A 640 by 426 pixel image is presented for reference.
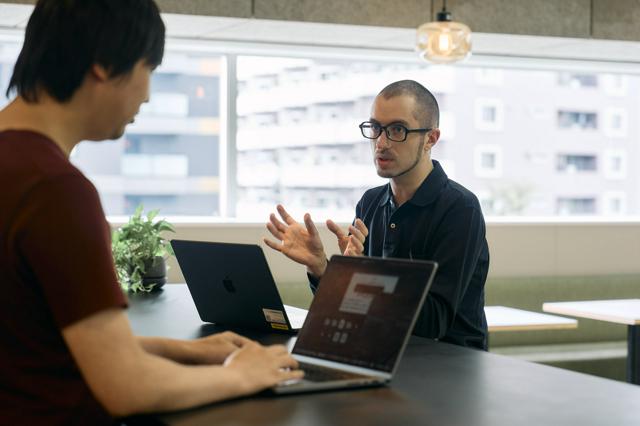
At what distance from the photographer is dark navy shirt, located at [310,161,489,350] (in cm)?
236

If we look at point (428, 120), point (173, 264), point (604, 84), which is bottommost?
point (173, 264)

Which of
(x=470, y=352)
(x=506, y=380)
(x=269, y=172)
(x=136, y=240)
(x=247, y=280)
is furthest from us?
(x=269, y=172)

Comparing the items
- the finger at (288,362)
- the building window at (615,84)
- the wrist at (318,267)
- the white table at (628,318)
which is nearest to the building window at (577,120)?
the building window at (615,84)

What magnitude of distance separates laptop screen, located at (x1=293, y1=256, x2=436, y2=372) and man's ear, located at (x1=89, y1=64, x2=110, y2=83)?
0.59 metres

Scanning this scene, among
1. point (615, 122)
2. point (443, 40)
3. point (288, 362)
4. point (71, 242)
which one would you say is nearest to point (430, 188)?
point (288, 362)

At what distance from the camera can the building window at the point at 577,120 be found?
20.2 feet

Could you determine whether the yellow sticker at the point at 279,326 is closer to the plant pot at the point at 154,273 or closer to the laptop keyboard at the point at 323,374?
the laptop keyboard at the point at 323,374

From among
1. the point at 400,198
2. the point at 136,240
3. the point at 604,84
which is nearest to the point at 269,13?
the point at 136,240

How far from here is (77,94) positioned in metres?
1.32

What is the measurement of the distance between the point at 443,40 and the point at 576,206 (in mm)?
2719

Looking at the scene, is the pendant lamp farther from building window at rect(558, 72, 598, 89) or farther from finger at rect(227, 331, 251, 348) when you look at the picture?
finger at rect(227, 331, 251, 348)

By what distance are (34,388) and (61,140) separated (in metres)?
0.35

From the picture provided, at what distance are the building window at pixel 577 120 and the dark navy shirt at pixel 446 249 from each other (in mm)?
3612

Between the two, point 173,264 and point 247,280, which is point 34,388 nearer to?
point 247,280
